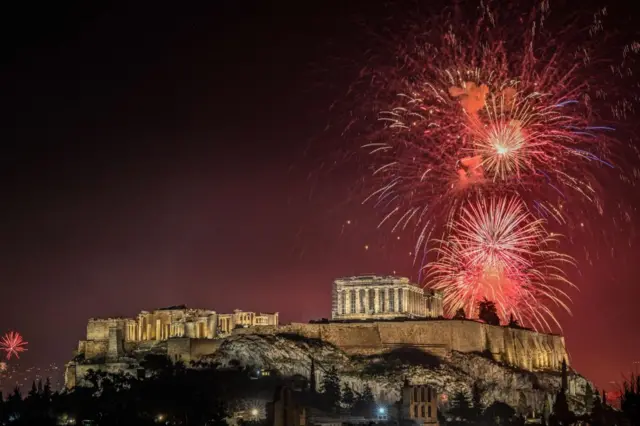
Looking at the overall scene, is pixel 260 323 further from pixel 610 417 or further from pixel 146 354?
pixel 610 417

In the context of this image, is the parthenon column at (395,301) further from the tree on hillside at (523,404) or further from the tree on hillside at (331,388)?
the tree on hillside at (523,404)

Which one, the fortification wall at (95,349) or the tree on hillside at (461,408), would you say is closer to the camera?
the tree on hillside at (461,408)

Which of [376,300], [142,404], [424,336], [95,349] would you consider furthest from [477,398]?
[95,349]

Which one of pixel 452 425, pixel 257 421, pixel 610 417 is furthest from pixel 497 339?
pixel 610 417

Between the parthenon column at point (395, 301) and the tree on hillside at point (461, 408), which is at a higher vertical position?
the parthenon column at point (395, 301)

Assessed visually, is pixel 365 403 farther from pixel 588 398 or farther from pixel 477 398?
pixel 588 398

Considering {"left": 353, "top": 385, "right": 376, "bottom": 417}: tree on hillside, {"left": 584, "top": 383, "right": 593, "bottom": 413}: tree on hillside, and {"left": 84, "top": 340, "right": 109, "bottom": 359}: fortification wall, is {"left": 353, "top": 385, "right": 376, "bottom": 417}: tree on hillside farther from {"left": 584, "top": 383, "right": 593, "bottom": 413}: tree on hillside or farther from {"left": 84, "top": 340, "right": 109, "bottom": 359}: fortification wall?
{"left": 84, "top": 340, "right": 109, "bottom": 359}: fortification wall

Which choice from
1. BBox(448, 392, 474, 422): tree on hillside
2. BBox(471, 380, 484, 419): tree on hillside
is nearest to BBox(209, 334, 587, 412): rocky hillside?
BBox(471, 380, 484, 419): tree on hillside

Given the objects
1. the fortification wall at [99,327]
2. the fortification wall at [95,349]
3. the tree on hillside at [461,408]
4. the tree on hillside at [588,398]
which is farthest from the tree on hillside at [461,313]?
the fortification wall at [95,349]
